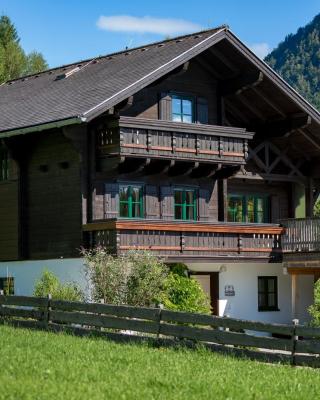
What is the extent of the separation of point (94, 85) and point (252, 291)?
27.5 ft

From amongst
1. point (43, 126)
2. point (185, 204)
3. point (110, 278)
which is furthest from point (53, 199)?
point (110, 278)

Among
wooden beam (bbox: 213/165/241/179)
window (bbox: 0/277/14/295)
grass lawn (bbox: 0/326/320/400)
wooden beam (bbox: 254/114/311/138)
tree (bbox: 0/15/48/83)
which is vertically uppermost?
tree (bbox: 0/15/48/83)

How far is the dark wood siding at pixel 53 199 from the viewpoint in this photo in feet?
93.0

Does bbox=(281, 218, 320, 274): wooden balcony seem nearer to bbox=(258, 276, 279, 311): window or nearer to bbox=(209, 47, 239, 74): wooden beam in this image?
bbox=(258, 276, 279, 311): window

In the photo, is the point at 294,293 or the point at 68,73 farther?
the point at 68,73

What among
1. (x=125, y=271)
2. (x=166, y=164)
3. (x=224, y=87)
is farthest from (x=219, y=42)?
(x=125, y=271)

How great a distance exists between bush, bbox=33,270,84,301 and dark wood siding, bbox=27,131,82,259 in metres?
2.28

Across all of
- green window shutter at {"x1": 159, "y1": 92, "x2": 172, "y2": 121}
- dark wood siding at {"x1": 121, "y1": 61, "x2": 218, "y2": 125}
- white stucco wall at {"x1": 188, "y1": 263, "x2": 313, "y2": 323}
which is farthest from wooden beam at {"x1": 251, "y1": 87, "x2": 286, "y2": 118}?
white stucco wall at {"x1": 188, "y1": 263, "x2": 313, "y2": 323}

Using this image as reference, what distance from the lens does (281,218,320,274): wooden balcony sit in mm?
28500

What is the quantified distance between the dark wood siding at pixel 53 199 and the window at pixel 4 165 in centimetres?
106

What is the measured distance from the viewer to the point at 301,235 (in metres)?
29.1

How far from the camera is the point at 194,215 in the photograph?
31.1 meters

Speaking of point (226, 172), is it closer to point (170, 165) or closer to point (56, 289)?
point (170, 165)

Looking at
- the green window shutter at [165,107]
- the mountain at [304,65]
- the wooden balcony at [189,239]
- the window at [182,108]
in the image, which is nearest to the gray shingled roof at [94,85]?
the green window shutter at [165,107]
